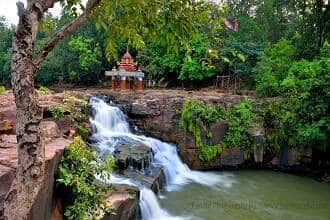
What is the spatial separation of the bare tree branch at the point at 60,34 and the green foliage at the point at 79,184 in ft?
7.77

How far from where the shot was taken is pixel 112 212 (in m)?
5.87

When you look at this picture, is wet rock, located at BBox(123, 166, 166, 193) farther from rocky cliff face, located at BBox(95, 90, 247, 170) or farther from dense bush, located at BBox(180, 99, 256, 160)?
dense bush, located at BBox(180, 99, 256, 160)

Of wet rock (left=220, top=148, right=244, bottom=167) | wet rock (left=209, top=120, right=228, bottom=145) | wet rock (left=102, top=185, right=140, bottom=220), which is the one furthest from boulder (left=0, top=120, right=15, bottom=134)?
wet rock (left=220, top=148, right=244, bottom=167)

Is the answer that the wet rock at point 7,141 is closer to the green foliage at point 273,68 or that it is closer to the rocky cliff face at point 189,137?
the rocky cliff face at point 189,137

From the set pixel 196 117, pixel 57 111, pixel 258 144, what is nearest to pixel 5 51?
pixel 196 117

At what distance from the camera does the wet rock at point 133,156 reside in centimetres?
970

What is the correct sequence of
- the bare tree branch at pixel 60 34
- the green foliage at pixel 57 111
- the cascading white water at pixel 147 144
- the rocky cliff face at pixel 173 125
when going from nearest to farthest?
the bare tree branch at pixel 60 34 < the green foliage at pixel 57 111 < the cascading white water at pixel 147 144 < the rocky cliff face at pixel 173 125

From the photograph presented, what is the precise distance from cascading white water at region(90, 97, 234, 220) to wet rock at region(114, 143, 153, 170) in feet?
1.08

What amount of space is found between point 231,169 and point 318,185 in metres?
2.83

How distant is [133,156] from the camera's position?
10.0 metres

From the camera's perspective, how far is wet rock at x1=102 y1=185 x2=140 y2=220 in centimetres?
636

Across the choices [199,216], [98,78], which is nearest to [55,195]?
[199,216]

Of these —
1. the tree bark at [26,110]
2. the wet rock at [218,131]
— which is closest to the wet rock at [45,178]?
the tree bark at [26,110]

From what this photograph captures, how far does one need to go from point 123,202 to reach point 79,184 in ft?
5.24
